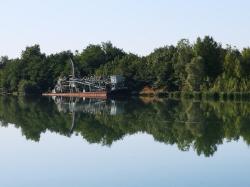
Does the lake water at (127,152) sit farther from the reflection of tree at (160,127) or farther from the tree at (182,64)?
the tree at (182,64)

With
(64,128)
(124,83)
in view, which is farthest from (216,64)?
(64,128)

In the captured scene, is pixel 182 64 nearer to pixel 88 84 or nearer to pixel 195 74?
pixel 195 74

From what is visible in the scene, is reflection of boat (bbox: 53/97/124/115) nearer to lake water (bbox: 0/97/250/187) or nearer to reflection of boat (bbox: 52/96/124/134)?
reflection of boat (bbox: 52/96/124/134)

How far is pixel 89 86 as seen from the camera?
3056 inches

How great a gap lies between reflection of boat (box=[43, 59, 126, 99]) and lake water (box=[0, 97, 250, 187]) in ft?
128

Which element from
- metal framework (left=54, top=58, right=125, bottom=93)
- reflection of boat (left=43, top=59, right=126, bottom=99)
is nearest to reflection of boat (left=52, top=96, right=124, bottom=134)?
reflection of boat (left=43, top=59, right=126, bottom=99)

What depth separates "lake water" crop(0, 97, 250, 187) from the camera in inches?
577

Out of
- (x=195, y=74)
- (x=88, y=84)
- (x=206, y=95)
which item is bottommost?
(x=206, y=95)

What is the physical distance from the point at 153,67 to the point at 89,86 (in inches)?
382

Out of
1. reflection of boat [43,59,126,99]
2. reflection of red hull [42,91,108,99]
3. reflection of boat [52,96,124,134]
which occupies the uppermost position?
reflection of boat [43,59,126,99]

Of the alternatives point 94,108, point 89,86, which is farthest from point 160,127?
point 89,86

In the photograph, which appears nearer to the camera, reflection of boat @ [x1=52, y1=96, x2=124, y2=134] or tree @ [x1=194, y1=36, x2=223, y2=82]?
reflection of boat @ [x1=52, y1=96, x2=124, y2=134]

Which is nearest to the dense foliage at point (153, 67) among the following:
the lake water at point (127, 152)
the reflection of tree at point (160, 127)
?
the reflection of tree at point (160, 127)

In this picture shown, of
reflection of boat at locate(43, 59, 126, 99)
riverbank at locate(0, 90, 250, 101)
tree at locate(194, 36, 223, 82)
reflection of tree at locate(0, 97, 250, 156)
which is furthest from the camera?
reflection of boat at locate(43, 59, 126, 99)
